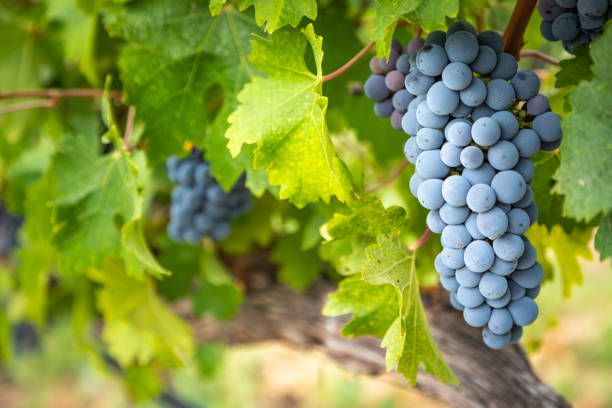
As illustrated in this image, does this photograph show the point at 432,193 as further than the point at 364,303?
No

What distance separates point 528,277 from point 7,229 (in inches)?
77.6

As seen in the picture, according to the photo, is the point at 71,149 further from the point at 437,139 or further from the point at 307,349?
the point at 307,349

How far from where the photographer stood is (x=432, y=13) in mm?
607

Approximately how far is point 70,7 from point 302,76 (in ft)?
2.60

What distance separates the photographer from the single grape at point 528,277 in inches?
24.0

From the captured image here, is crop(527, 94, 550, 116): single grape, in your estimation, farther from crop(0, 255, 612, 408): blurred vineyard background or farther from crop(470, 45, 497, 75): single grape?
crop(0, 255, 612, 408): blurred vineyard background

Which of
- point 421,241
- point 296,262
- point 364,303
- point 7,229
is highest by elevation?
point 421,241

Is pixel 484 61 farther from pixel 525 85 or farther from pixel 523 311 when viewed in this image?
pixel 523 311

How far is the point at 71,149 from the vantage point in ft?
3.16

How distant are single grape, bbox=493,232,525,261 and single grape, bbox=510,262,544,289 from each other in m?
0.04

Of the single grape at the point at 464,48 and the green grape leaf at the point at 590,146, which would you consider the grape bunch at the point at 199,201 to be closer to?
the single grape at the point at 464,48

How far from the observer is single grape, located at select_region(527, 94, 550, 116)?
0.59 meters

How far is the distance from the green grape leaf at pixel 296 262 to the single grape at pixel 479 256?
795mm

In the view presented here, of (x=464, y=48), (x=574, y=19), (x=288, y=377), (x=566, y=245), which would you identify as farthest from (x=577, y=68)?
(x=288, y=377)
